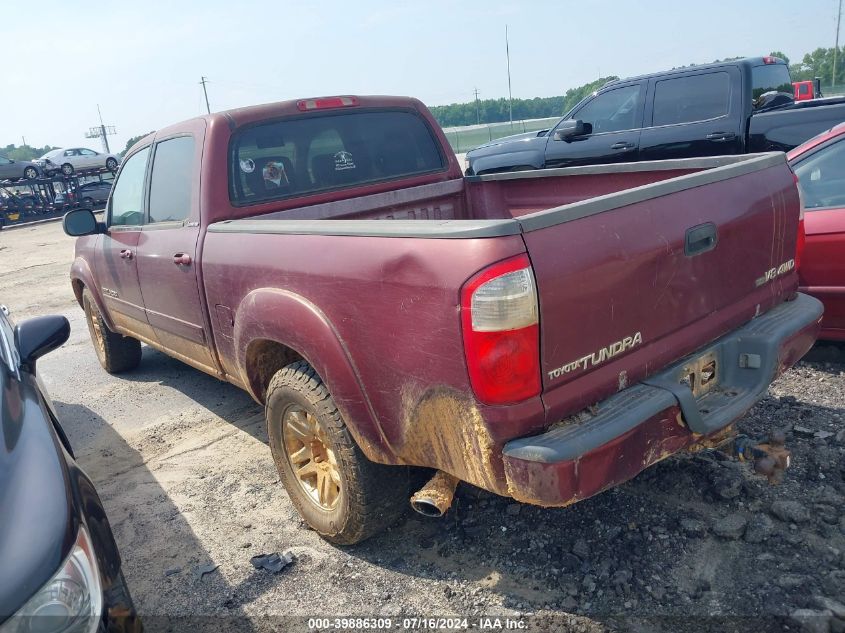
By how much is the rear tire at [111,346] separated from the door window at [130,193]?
1.08 metres

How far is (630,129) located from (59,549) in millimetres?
7640

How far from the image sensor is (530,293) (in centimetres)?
205

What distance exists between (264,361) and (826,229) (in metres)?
3.42

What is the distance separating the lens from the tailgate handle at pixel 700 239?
8.16 feet

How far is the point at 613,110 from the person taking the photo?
26.8 feet

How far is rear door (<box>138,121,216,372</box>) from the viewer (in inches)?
143

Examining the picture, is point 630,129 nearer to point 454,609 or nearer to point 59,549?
point 454,609

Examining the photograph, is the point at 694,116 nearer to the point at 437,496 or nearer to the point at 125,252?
the point at 125,252

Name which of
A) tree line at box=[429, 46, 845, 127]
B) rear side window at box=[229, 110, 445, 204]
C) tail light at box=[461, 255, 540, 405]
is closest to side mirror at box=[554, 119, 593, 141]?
rear side window at box=[229, 110, 445, 204]

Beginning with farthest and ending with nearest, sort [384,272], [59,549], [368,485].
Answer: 1. [368,485]
2. [384,272]
3. [59,549]

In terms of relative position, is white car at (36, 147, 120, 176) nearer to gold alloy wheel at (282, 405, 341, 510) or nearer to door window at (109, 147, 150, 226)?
door window at (109, 147, 150, 226)

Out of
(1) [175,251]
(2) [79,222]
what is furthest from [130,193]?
(1) [175,251]

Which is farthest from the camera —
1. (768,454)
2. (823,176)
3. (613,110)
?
(613,110)

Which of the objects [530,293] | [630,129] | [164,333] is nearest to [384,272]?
[530,293]
